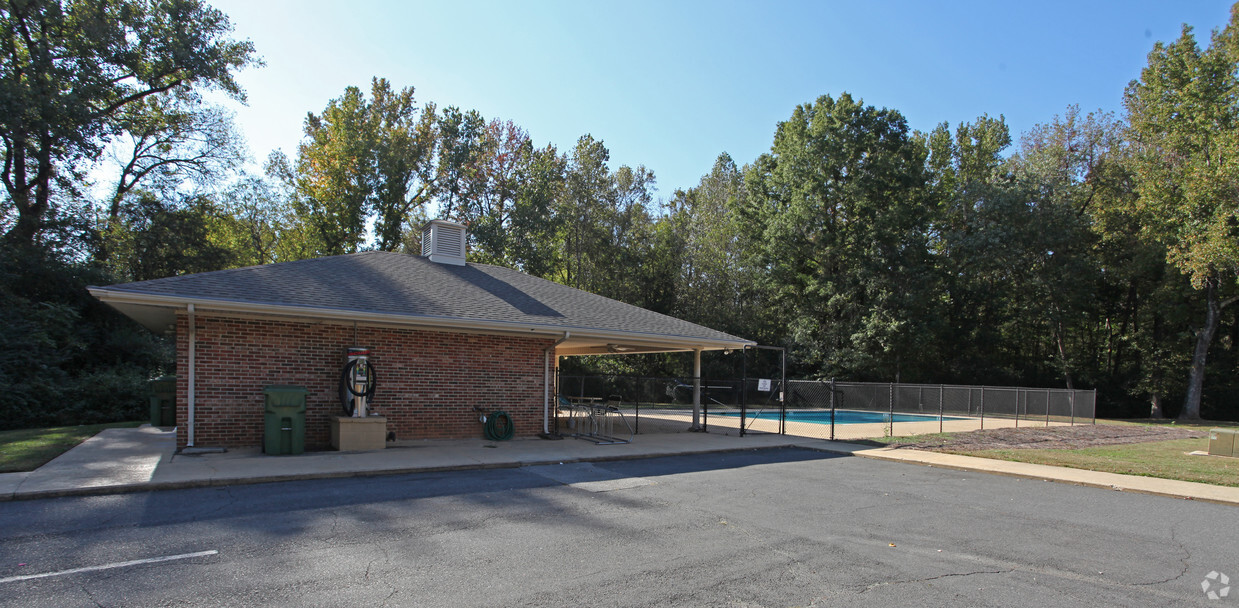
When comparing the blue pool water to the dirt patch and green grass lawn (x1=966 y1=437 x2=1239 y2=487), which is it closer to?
the dirt patch

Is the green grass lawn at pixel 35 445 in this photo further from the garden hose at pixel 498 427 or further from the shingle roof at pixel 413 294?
the garden hose at pixel 498 427

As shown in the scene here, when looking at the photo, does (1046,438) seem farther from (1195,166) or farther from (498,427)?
(1195,166)

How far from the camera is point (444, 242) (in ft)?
56.2

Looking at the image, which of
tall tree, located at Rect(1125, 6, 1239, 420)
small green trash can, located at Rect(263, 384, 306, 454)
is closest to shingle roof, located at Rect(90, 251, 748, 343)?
small green trash can, located at Rect(263, 384, 306, 454)

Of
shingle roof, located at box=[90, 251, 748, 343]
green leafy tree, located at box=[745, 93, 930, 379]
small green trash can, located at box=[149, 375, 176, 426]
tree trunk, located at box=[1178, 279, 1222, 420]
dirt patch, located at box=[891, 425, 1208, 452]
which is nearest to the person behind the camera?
shingle roof, located at box=[90, 251, 748, 343]

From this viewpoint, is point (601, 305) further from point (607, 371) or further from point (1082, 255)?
point (1082, 255)

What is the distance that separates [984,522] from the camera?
7.18m

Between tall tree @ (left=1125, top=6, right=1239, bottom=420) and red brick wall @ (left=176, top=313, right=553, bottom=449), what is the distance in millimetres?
25503

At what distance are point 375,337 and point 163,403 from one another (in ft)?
20.2

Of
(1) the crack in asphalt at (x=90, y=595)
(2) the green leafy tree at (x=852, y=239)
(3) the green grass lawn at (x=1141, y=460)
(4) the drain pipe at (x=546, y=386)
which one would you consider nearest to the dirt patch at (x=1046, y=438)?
(3) the green grass lawn at (x=1141, y=460)

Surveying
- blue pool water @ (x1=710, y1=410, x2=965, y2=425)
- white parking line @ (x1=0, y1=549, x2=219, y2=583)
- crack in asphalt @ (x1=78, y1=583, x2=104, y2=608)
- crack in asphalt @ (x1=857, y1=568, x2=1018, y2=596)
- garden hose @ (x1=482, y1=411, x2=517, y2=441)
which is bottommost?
blue pool water @ (x1=710, y1=410, x2=965, y2=425)

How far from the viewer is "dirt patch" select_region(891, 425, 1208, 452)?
14.7 metres

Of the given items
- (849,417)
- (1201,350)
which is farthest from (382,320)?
(1201,350)

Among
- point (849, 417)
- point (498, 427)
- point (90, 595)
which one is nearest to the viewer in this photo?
point (90, 595)
